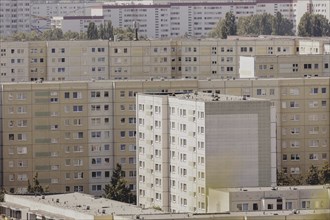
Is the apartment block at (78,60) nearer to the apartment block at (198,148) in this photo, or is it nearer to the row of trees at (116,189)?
the row of trees at (116,189)

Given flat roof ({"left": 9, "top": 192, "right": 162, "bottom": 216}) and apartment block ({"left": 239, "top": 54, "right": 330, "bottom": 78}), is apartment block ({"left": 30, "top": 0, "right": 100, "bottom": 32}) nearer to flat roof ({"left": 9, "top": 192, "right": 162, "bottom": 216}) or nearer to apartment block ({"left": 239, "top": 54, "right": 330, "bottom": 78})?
apartment block ({"left": 239, "top": 54, "right": 330, "bottom": 78})

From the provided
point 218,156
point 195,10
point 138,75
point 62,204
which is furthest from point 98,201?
point 195,10

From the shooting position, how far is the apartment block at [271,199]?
117 ft

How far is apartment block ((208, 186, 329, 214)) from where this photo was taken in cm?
3553

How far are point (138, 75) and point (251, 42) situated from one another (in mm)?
3930

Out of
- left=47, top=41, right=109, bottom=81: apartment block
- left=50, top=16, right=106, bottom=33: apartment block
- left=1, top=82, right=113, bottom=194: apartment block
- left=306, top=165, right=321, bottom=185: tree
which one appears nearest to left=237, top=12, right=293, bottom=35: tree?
left=50, top=16, right=106, bottom=33: apartment block

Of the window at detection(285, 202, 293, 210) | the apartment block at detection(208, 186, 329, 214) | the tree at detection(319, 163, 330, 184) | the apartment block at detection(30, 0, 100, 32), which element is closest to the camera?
the apartment block at detection(208, 186, 329, 214)

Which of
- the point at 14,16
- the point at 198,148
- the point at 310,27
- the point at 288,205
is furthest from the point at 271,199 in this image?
the point at 14,16

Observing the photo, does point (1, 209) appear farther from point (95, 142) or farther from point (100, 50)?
point (100, 50)

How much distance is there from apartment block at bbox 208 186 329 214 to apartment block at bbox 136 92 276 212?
2.29 meters

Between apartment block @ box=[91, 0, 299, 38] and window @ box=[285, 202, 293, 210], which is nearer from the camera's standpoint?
window @ box=[285, 202, 293, 210]

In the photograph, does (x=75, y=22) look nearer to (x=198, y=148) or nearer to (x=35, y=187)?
(x=35, y=187)

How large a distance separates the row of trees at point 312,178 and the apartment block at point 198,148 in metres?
3.18

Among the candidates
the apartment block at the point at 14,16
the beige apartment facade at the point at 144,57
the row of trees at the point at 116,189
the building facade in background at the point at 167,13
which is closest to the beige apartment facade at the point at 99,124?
the row of trees at the point at 116,189
